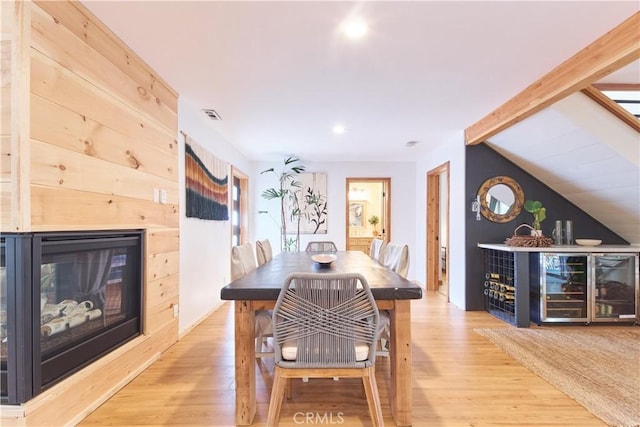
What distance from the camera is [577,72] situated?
2.23 meters

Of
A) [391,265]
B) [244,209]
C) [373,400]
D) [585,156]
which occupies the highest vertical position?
[585,156]

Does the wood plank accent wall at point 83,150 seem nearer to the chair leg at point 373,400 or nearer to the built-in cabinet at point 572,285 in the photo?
the chair leg at point 373,400

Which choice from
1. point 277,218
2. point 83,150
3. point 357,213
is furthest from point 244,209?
point 83,150

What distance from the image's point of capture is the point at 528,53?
2217 mm

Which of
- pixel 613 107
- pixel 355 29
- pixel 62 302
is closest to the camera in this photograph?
pixel 62 302

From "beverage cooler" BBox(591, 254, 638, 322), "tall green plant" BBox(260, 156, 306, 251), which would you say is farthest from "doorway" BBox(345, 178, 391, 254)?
"beverage cooler" BBox(591, 254, 638, 322)

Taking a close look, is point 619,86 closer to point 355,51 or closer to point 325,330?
point 355,51

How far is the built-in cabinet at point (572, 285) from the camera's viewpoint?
3463mm

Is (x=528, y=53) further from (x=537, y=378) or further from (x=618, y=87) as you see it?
(x=537, y=378)

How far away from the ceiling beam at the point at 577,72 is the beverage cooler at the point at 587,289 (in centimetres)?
163

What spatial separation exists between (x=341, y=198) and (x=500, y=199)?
2.80 meters

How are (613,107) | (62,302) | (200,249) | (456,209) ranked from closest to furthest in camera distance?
(62,302) → (613,107) → (200,249) → (456,209)

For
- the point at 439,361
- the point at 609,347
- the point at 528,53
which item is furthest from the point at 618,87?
the point at 439,361

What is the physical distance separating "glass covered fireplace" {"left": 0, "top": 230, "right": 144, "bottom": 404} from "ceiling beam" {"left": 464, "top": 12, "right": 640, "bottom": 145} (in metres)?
3.34
